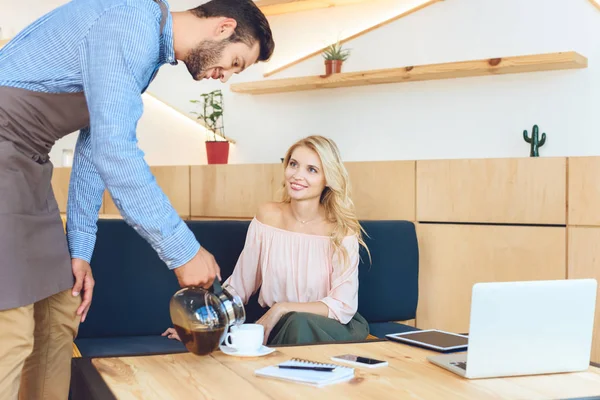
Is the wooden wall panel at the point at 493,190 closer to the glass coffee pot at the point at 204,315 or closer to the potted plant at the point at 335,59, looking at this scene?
the potted plant at the point at 335,59

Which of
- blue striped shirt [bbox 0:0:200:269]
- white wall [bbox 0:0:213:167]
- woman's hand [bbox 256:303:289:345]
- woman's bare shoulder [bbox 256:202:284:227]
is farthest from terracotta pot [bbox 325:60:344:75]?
blue striped shirt [bbox 0:0:200:269]

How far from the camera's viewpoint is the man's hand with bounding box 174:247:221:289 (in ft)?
5.10

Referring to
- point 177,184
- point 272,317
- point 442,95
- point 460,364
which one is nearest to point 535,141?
point 442,95

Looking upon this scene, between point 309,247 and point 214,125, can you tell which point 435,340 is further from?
point 214,125

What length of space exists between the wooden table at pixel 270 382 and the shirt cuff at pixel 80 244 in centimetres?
29

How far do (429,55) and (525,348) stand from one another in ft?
9.09

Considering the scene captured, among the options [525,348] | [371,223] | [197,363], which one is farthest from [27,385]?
[371,223]

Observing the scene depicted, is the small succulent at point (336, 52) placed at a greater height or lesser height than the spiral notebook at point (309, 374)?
greater

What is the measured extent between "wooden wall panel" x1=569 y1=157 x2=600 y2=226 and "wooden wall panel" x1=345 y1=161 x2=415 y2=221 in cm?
73

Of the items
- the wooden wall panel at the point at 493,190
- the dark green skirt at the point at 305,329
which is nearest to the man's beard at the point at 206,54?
the dark green skirt at the point at 305,329

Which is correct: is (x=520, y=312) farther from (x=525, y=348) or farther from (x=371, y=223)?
(x=371, y=223)

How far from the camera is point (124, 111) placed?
1473mm

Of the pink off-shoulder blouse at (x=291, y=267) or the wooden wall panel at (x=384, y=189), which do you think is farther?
the wooden wall panel at (x=384, y=189)

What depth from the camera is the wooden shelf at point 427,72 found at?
3.54 metres
